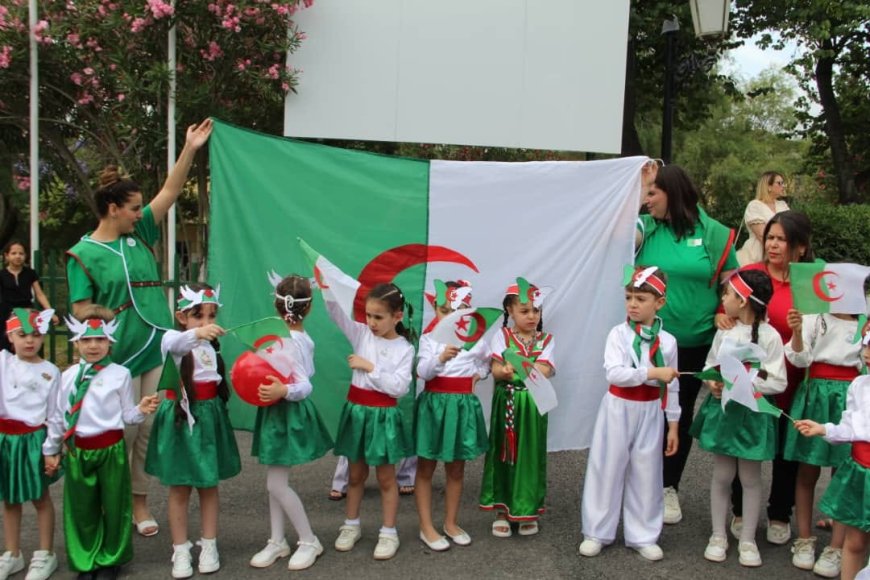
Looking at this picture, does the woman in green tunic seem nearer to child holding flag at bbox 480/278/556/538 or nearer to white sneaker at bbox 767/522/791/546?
child holding flag at bbox 480/278/556/538

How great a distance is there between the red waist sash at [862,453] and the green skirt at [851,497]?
17mm

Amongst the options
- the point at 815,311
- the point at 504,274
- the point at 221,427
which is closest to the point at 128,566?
the point at 221,427

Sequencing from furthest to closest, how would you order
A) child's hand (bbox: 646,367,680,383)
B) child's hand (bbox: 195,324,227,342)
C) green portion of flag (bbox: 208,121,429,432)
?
1. green portion of flag (bbox: 208,121,429,432)
2. child's hand (bbox: 646,367,680,383)
3. child's hand (bbox: 195,324,227,342)

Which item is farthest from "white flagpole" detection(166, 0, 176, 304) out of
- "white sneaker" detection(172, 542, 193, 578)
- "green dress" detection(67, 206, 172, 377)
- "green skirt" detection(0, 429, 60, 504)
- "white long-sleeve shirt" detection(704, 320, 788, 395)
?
"white long-sleeve shirt" detection(704, 320, 788, 395)

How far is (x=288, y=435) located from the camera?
3.86 m

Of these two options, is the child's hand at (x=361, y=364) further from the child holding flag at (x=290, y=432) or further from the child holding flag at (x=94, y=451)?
the child holding flag at (x=94, y=451)

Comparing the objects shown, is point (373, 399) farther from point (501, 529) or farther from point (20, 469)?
point (20, 469)

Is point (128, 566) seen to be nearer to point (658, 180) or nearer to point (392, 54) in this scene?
point (658, 180)

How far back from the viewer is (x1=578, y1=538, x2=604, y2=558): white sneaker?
4.08 metres

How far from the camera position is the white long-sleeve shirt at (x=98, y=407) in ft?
11.9

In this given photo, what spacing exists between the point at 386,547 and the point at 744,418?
1985mm

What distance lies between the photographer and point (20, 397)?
363 cm

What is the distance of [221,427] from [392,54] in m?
4.63

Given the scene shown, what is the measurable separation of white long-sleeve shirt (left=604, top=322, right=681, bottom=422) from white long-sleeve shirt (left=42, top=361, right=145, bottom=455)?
7.86ft
